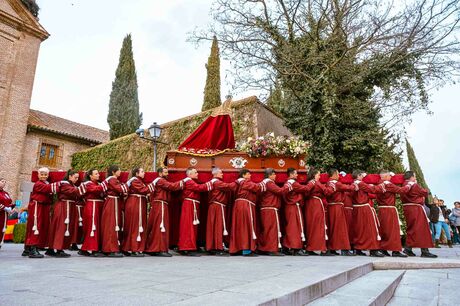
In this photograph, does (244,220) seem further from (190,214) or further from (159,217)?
(159,217)

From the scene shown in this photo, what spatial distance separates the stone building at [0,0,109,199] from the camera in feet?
69.9

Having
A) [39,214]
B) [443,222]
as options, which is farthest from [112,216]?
[443,222]

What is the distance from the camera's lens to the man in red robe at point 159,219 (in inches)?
279

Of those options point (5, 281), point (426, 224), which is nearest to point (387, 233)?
point (426, 224)

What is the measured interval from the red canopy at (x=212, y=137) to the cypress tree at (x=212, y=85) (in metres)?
19.2

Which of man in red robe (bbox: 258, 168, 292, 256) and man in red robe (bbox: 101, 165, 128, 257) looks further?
man in red robe (bbox: 258, 168, 292, 256)

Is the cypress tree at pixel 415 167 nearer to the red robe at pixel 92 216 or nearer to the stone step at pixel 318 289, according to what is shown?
the stone step at pixel 318 289

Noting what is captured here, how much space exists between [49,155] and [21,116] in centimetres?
331

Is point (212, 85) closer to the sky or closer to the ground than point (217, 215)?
closer to the sky

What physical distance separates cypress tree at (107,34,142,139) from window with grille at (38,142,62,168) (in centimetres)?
452

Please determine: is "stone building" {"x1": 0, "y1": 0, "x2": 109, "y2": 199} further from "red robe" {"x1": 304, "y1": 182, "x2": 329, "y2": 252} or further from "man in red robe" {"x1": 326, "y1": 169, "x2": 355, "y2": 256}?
"man in red robe" {"x1": 326, "y1": 169, "x2": 355, "y2": 256}

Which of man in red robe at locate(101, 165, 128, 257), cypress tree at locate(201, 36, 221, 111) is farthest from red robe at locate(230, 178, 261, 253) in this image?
cypress tree at locate(201, 36, 221, 111)

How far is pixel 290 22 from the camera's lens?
568 inches

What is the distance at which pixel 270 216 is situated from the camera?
7.42 m
